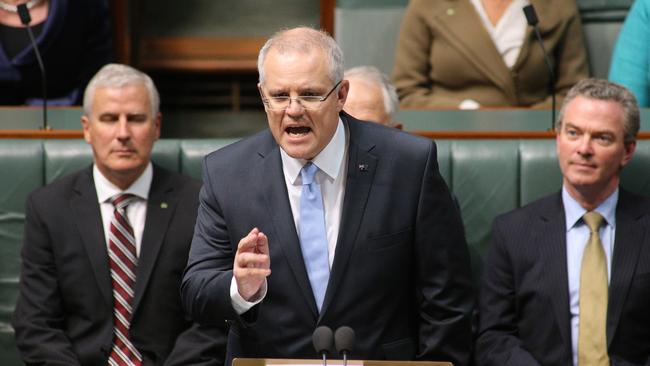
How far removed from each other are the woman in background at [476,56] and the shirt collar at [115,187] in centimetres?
108

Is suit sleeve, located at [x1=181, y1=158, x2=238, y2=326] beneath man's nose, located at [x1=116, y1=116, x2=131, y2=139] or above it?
beneath

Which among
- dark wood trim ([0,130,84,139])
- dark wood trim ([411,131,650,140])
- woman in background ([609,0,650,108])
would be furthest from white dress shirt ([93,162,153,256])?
woman in background ([609,0,650,108])

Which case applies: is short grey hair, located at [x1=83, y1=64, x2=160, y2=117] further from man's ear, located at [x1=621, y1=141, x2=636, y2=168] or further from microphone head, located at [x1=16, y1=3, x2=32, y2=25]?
man's ear, located at [x1=621, y1=141, x2=636, y2=168]

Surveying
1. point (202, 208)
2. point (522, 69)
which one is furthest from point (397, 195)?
point (522, 69)

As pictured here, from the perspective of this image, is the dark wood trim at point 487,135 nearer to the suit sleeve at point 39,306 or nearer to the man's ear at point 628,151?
the man's ear at point 628,151

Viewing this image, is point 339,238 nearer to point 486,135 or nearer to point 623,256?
point 623,256

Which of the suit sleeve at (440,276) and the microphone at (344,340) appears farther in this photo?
the suit sleeve at (440,276)

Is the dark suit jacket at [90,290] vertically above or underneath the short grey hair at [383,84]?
underneath

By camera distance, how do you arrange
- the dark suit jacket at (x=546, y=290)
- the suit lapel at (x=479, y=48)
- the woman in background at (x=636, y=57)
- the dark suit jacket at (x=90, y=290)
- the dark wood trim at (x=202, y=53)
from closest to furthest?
the dark suit jacket at (x=546, y=290) < the dark suit jacket at (x=90, y=290) < the woman in background at (x=636, y=57) < the suit lapel at (x=479, y=48) < the dark wood trim at (x=202, y=53)

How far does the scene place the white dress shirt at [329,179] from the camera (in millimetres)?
1909

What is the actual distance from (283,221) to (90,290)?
0.74 m

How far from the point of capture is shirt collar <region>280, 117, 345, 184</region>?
6.26 feet

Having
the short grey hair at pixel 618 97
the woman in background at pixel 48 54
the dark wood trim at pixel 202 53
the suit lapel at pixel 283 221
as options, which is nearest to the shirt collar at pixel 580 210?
the short grey hair at pixel 618 97

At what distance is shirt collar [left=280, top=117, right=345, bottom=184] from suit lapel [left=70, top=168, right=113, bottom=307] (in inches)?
26.9
